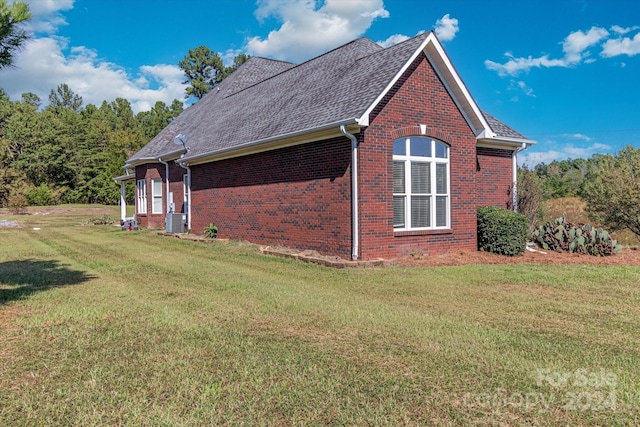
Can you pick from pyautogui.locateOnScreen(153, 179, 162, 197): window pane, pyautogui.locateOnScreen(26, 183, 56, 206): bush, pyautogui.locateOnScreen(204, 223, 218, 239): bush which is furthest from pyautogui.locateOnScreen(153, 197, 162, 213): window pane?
pyautogui.locateOnScreen(26, 183, 56, 206): bush

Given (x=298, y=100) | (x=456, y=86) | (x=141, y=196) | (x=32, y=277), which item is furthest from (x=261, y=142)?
(x=141, y=196)

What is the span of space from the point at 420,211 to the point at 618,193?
11147 mm

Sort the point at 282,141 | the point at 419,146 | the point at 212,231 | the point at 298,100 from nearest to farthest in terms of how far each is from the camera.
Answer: the point at 419,146 < the point at 282,141 < the point at 298,100 < the point at 212,231

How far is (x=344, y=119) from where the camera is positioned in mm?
9961

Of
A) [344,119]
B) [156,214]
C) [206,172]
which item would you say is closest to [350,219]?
[344,119]

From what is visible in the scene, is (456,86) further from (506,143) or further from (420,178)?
(506,143)

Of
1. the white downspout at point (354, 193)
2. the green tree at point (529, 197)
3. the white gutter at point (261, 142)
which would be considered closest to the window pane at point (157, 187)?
the white gutter at point (261, 142)

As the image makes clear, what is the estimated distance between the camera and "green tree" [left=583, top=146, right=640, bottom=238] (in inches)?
680

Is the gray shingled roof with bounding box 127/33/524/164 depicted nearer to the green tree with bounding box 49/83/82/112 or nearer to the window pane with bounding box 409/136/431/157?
the window pane with bounding box 409/136/431/157

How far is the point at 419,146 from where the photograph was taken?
442 inches

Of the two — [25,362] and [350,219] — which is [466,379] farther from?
[350,219]

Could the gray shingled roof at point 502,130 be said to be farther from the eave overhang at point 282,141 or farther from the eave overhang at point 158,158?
the eave overhang at point 158,158

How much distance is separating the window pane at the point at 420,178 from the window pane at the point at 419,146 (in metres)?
0.26

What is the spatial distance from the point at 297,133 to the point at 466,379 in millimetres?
8380
